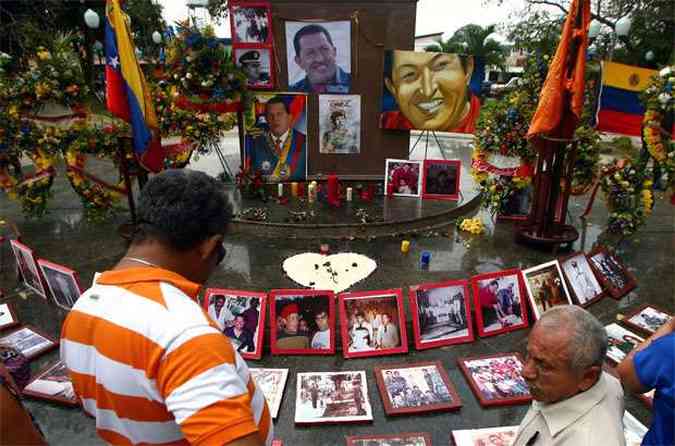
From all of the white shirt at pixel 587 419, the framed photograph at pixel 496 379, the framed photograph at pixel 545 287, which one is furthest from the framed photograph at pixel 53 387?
the framed photograph at pixel 545 287

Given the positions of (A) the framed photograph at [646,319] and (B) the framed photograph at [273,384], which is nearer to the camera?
(B) the framed photograph at [273,384]

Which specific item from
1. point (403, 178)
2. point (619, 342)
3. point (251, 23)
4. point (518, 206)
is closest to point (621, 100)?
point (518, 206)

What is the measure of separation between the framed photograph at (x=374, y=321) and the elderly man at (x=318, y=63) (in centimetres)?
591

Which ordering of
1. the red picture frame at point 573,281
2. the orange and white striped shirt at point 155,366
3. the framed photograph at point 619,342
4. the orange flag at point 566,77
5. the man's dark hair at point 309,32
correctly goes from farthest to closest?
the man's dark hair at point 309,32
the orange flag at point 566,77
the red picture frame at point 573,281
the framed photograph at point 619,342
the orange and white striped shirt at point 155,366

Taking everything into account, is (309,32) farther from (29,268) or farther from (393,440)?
(393,440)

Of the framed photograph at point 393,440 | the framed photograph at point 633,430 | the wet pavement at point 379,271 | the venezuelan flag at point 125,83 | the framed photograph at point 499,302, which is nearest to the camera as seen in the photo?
the framed photograph at point 633,430

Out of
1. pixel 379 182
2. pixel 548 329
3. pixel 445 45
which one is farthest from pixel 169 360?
pixel 445 45

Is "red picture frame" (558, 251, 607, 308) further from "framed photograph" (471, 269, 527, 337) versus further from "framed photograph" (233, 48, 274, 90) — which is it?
"framed photograph" (233, 48, 274, 90)

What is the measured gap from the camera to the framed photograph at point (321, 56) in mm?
8523

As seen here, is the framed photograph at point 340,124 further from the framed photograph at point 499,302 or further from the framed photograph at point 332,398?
the framed photograph at point 332,398

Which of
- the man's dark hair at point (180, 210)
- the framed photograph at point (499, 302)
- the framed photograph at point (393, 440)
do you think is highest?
the man's dark hair at point (180, 210)

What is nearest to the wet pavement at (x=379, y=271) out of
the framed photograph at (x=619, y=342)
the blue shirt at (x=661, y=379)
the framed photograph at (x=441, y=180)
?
the framed photograph at (x=619, y=342)

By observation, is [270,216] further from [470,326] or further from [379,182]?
[470,326]

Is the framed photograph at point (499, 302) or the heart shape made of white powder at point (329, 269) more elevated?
the framed photograph at point (499, 302)
